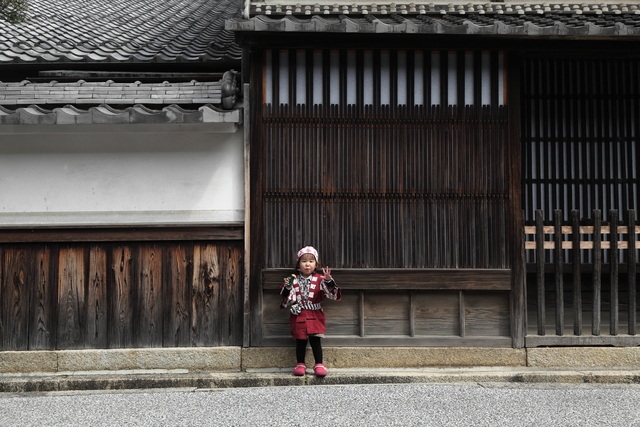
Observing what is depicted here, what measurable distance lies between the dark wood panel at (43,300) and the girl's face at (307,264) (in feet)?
9.68

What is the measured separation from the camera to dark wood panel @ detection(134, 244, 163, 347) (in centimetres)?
675

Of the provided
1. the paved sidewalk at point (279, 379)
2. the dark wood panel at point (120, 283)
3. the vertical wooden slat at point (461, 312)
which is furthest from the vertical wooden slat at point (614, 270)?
the dark wood panel at point (120, 283)

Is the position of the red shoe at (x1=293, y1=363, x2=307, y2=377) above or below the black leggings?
below

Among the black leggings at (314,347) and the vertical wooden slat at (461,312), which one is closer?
the black leggings at (314,347)

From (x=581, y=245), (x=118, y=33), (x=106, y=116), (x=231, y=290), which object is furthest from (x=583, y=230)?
(x=118, y=33)

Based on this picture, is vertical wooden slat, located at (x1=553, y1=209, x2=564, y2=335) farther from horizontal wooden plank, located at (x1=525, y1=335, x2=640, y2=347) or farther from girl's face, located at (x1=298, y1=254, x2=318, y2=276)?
girl's face, located at (x1=298, y1=254, x2=318, y2=276)

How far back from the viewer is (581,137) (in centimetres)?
931

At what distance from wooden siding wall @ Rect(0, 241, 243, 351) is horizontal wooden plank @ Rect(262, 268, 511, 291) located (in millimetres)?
676

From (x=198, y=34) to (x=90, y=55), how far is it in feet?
8.37

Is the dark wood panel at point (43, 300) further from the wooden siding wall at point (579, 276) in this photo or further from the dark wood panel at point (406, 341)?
the wooden siding wall at point (579, 276)

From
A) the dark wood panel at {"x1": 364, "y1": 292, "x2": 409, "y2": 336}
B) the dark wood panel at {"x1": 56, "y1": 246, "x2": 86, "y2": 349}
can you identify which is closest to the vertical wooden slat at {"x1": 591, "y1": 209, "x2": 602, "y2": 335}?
the dark wood panel at {"x1": 364, "y1": 292, "x2": 409, "y2": 336}

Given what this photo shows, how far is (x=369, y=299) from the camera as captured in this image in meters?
6.75

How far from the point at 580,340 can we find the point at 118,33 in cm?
857

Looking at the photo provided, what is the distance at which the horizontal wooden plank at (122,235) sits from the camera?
6.74m
